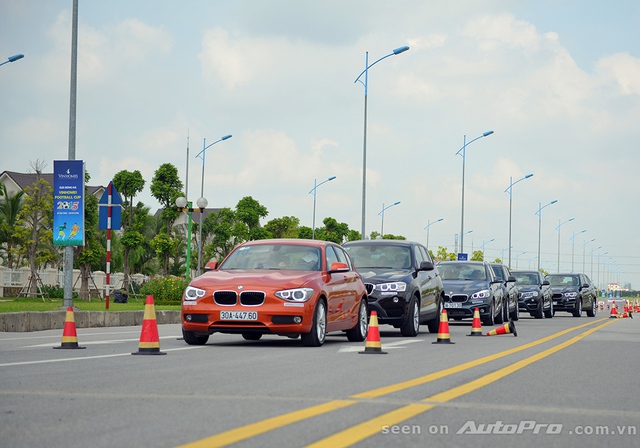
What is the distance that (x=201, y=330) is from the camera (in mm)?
14328

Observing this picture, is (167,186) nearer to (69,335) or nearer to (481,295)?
(481,295)

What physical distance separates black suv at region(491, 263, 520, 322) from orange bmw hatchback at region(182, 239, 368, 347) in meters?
15.2

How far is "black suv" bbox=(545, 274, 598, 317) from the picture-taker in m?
42.2

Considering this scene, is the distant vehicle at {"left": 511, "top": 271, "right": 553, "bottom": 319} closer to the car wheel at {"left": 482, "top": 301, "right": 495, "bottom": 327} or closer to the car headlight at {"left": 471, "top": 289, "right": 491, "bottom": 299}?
the car wheel at {"left": 482, "top": 301, "right": 495, "bottom": 327}

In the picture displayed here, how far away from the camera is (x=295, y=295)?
14.2m

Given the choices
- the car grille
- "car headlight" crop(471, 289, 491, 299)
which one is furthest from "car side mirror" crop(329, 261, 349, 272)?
"car headlight" crop(471, 289, 491, 299)

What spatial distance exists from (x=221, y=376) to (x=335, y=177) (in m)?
64.6

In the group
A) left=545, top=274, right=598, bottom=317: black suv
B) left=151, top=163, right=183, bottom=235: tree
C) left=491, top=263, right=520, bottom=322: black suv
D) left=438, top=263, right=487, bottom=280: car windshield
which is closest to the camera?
left=438, top=263, right=487, bottom=280: car windshield

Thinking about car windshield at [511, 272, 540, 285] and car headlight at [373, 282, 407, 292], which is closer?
car headlight at [373, 282, 407, 292]

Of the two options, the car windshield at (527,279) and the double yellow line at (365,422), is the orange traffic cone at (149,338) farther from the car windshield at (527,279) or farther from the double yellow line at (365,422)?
the car windshield at (527,279)

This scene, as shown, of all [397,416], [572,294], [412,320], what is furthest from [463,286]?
[397,416]

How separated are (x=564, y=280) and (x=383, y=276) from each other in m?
26.3

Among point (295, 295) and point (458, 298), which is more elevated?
point (295, 295)

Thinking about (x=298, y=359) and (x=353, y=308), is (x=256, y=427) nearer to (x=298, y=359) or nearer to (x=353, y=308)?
(x=298, y=359)
